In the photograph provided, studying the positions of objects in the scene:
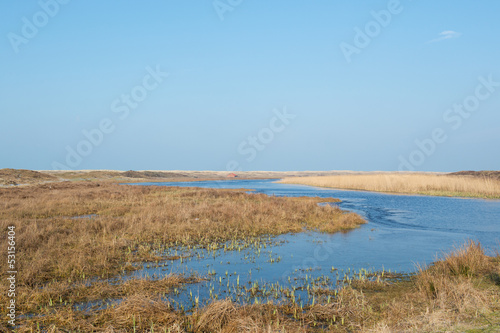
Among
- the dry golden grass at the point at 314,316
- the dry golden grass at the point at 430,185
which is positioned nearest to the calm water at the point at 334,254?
the dry golden grass at the point at 314,316

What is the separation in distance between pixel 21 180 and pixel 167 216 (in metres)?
48.1

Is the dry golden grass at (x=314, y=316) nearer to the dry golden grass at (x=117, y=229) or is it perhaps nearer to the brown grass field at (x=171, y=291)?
the brown grass field at (x=171, y=291)

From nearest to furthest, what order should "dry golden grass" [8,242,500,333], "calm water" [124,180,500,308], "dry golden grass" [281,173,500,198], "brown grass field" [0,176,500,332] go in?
"dry golden grass" [8,242,500,333] → "brown grass field" [0,176,500,332] → "calm water" [124,180,500,308] → "dry golden grass" [281,173,500,198]

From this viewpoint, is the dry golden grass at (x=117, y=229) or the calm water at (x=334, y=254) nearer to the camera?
the calm water at (x=334, y=254)

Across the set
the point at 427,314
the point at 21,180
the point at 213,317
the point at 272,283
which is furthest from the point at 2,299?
the point at 21,180

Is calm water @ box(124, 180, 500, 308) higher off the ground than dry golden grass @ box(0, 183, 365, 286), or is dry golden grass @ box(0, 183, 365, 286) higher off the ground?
dry golden grass @ box(0, 183, 365, 286)

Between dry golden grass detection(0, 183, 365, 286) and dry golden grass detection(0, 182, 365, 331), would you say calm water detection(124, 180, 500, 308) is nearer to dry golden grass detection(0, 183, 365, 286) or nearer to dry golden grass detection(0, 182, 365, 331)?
dry golden grass detection(0, 182, 365, 331)

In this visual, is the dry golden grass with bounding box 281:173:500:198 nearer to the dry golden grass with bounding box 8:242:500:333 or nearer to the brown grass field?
the brown grass field

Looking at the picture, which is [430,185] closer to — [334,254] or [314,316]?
[334,254]

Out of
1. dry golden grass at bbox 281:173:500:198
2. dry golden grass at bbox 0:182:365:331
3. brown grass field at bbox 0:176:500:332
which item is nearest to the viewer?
brown grass field at bbox 0:176:500:332

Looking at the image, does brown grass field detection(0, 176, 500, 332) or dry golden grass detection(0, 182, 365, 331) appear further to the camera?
dry golden grass detection(0, 182, 365, 331)

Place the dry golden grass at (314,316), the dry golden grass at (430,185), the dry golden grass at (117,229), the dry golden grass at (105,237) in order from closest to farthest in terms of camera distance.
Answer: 1. the dry golden grass at (314,316)
2. the dry golden grass at (105,237)
3. the dry golden grass at (117,229)
4. the dry golden grass at (430,185)

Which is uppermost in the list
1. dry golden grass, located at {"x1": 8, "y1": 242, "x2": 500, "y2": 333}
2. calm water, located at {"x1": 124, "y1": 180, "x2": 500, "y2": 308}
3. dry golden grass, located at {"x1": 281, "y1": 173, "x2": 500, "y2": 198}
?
dry golden grass, located at {"x1": 281, "y1": 173, "x2": 500, "y2": 198}

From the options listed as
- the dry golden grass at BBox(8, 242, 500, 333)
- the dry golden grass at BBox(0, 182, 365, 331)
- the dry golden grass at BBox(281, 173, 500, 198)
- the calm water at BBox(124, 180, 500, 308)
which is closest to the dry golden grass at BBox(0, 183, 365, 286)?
the dry golden grass at BBox(0, 182, 365, 331)
